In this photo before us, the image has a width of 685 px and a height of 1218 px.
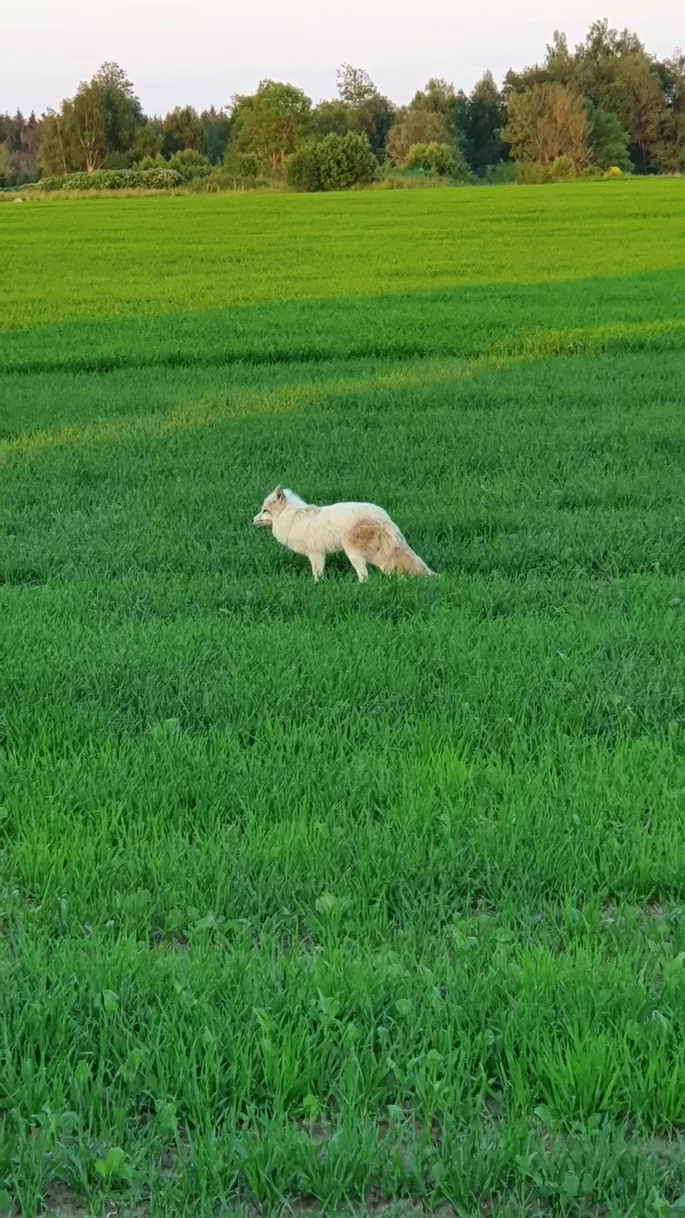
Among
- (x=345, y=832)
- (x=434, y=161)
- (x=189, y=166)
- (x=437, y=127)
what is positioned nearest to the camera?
(x=345, y=832)

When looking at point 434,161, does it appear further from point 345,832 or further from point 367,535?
point 345,832

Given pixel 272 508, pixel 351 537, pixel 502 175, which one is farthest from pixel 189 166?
pixel 351 537

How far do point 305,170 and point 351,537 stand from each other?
68.2m

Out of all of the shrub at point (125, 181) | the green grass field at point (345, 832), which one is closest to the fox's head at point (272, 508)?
the green grass field at point (345, 832)

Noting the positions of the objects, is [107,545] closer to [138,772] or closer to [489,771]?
[138,772]

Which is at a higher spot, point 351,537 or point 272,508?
point 272,508

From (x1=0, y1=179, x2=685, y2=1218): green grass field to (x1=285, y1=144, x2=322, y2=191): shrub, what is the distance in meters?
63.7

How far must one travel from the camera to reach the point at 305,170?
68.7m

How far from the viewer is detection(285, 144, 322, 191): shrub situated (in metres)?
68.4

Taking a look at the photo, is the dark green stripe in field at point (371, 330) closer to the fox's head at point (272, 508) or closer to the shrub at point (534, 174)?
the fox's head at point (272, 508)

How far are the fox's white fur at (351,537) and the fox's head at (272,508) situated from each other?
30mm

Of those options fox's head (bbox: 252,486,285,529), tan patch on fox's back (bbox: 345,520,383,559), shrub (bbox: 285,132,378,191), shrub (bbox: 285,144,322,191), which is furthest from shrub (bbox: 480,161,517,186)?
tan patch on fox's back (bbox: 345,520,383,559)

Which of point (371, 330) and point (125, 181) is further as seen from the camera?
point (125, 181)

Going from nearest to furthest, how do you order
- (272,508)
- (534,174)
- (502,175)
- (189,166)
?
(272,508), (534,174), (189,166), (502,175)
